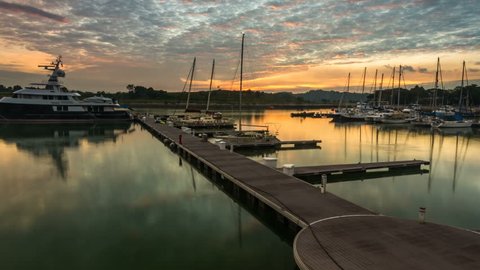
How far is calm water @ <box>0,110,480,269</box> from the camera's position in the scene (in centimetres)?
1067

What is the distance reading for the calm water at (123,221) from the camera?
10469mm

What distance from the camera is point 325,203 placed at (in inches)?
486

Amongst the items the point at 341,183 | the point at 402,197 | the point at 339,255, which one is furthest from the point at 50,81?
the point at 339,255

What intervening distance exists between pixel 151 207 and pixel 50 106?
153 ft

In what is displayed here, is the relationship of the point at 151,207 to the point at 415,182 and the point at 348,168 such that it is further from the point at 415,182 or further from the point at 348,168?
the point at 415,182

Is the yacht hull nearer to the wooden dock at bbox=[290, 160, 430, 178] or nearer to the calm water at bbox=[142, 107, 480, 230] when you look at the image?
the calm water at bbox=[142, 107, 480, 230]

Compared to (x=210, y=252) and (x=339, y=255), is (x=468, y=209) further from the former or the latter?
(x=210, y=252)

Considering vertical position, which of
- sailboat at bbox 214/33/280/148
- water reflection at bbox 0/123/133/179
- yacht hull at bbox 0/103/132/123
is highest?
yacht hull at bbox 0/103/132/123

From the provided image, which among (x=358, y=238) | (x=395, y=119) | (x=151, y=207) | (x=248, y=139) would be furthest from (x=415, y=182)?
(x=395, y=119)

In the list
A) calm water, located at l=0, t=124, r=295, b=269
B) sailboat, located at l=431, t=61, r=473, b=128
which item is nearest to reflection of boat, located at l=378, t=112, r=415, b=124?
sailboat, located at l=431, t=61, r=473, b=128

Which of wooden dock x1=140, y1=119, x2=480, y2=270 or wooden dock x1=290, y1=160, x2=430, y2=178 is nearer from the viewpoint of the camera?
wooden dock x1=140, y1=119, x2=480, y2=270

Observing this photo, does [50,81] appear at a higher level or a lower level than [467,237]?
higher

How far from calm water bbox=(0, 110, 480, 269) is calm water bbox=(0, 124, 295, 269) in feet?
0.12

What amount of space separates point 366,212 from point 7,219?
13.3m
